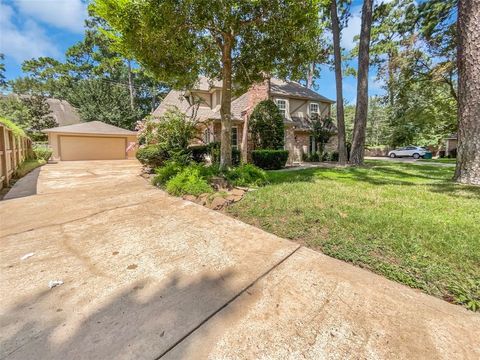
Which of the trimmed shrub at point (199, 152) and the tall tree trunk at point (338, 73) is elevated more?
the tall tree trunk at point (338, 73)

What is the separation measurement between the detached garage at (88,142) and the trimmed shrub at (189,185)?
12.9m

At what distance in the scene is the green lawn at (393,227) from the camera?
2441 millimetres

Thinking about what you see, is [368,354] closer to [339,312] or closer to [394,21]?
[339,312]

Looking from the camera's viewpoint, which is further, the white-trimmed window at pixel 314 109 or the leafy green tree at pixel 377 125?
the leafy green tree at pixel 377 125

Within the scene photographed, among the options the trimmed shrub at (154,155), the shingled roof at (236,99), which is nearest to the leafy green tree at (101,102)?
the shingled roof at (236,99)

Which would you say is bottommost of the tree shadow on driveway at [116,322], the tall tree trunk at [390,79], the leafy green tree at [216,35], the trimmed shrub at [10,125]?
the tree shadow on driveway at [116,322]

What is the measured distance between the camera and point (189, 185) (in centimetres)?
580

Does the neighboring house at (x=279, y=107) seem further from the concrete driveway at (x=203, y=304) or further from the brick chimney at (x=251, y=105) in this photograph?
the concrete driveway at (x=203, y=304)

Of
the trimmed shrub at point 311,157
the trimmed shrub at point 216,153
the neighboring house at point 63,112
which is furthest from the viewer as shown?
the neighboring house at point 63,112

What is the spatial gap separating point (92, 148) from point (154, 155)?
42.6ft

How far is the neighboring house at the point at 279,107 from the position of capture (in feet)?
45.1

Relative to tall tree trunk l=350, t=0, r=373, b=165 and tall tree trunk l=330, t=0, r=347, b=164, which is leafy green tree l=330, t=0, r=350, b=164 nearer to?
tall tree trunk l=330, t=0, r=347, b=164

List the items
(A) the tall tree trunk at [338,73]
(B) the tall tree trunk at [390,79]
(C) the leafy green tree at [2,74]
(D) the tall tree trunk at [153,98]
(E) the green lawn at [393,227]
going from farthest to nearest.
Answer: (D) the tall tree trunk at [153,98], (C) the leafy green tree at [2,74], (B) the tall tree trunk at [390,79], (A) the tall tree trunk at [338,73], (E) the green lawn at [393,227]

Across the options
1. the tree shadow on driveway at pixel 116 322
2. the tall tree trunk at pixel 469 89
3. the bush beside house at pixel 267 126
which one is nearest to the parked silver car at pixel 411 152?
the bush beside house at pixel 267 126
